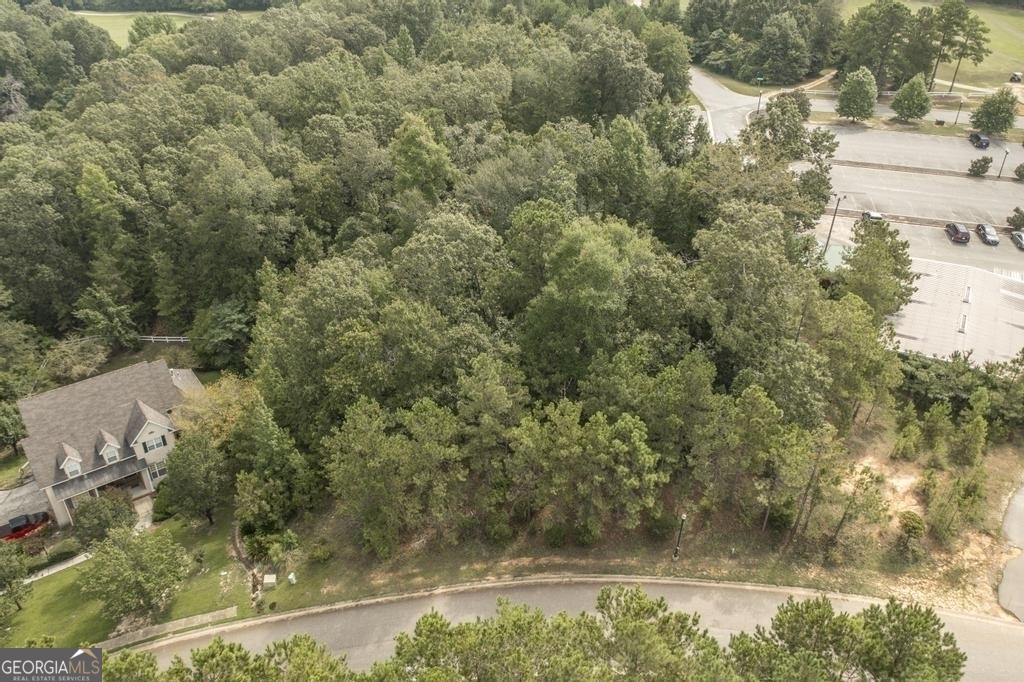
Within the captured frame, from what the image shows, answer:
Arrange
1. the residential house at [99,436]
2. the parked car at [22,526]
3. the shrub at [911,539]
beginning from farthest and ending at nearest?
the parked car at [22,526] < the residential house at [99,436] < the shrub at [911,539]

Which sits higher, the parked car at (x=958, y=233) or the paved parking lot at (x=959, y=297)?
the parked car at (x=958, y=233)

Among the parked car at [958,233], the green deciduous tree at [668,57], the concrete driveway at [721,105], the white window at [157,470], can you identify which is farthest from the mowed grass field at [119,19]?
the parked car at [958,233]

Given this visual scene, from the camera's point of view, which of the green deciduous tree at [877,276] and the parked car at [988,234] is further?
the parked car at [988,234]

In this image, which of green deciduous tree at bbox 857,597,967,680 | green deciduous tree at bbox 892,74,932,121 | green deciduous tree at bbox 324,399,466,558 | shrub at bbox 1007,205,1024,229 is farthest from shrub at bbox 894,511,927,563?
green deciduous tree at bbox 892,74,932,121

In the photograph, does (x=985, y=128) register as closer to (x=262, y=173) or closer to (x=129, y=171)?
(x=262, y=173)

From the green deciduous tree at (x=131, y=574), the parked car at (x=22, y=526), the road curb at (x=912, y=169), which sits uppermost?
the road curb at (x=912, y=169)

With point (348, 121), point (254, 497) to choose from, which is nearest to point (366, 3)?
point (348, 121)

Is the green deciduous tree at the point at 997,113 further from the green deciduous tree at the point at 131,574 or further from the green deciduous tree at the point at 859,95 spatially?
the green deciduous tree at the point at 131,574

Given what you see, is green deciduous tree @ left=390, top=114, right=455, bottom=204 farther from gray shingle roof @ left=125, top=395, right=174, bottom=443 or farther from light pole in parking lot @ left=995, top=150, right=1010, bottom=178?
light pole in parking lot @ left=995, top=150, right=1010, bottom=178
